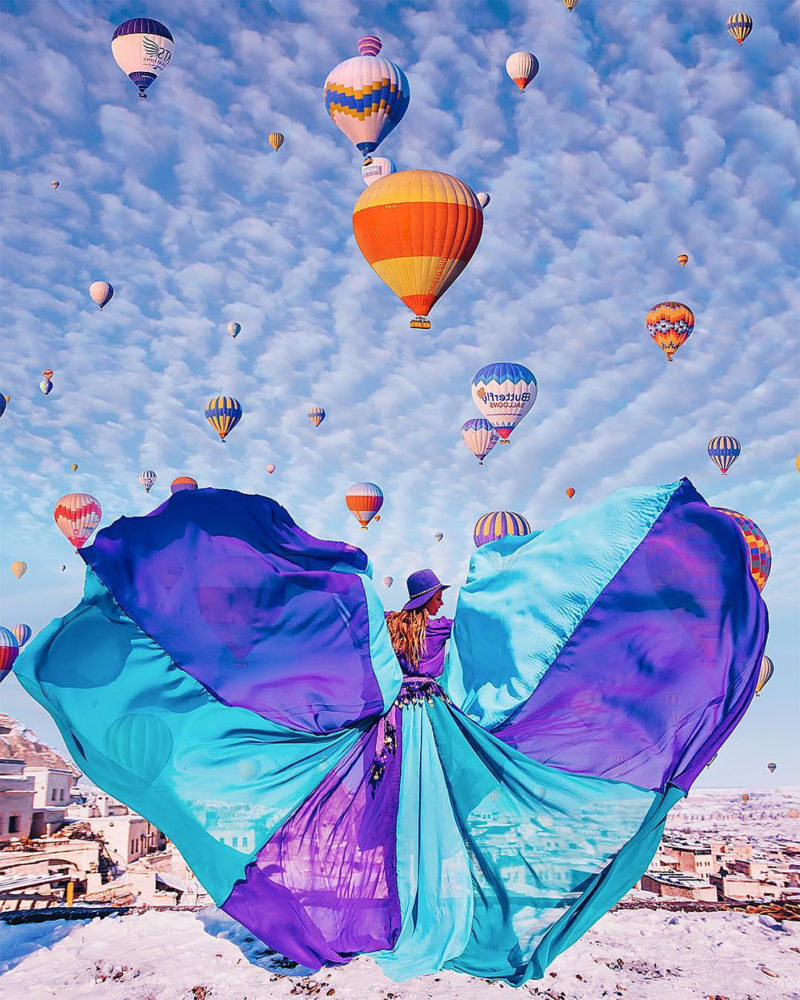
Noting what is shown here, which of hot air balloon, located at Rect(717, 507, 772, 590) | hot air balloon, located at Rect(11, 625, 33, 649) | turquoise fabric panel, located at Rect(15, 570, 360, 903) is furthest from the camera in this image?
hot air balloon, located at Rect(11, 625, 33, 649)

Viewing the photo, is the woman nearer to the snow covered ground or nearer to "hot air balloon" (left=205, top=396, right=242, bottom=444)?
the snow covered ground

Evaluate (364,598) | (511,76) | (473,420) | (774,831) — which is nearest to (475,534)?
(473,420)

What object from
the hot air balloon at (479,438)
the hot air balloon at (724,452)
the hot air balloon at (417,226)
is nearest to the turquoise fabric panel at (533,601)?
the hot air balloon at (417,226)

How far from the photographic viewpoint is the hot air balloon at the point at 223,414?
134 feet

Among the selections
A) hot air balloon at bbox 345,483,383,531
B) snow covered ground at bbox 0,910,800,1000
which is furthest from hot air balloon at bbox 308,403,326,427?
snow covered ground at bbox 0,910,800,1000

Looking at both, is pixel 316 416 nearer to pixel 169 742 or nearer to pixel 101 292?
pixel 101 292

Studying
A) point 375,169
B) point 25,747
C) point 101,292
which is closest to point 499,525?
point 375,169

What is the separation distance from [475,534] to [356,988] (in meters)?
29.6

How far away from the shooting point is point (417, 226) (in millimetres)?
22656

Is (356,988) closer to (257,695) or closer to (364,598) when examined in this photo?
(257,695)

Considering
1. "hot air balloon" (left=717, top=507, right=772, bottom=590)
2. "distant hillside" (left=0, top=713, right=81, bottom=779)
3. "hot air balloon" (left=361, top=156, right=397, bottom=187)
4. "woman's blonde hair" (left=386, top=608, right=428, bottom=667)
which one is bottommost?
"distant hillside" (left=0, top=713, right=81, bottom=779)

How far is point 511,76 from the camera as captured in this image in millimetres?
41656

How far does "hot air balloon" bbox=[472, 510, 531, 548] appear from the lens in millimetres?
35375

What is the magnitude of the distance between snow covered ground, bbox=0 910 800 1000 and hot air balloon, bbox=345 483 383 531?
3256 centimetres
